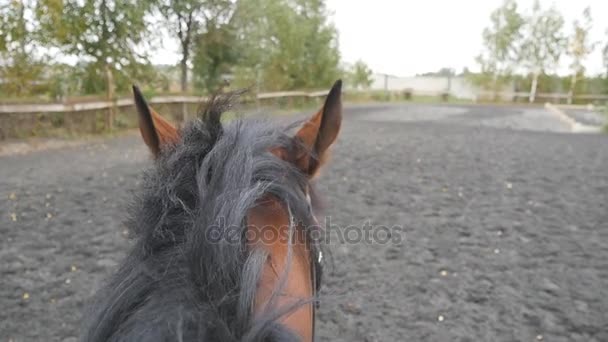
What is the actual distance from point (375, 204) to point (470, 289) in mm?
2197

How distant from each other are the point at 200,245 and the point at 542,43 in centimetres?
4575

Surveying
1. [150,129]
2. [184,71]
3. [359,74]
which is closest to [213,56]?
[184,71]

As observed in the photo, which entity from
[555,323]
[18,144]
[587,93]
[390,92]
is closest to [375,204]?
[555,323]

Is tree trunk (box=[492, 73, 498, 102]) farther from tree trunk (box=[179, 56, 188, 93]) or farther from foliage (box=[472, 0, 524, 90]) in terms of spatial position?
tree trunk (box=[179, 56, 188, 93])

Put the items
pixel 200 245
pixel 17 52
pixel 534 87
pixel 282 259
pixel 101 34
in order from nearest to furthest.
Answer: pixel 200 245, pixel 282 259, pixel 17 52, pixel 101 34, pixel 534 87

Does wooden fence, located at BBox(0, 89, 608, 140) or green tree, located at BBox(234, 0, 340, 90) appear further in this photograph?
green tree, located at BBox(234, 0, 340, 90)

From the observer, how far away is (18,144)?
8.80 metres

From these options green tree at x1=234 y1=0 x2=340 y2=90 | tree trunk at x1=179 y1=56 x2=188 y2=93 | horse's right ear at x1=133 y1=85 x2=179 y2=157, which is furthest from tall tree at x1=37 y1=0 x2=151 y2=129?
horse's right ear at x1=133 y1=85 x2=179 y2=157

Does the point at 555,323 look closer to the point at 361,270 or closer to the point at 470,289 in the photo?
the point at 470,289

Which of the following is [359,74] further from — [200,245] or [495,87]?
[200,245]

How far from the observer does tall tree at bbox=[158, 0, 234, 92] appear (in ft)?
45.1

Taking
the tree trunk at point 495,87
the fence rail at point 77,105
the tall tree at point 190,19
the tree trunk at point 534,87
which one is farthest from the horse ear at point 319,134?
the tree trunk at point 495,87

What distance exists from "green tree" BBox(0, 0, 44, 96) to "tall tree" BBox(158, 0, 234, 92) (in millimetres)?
4360

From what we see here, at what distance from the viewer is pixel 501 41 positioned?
4012 cm
